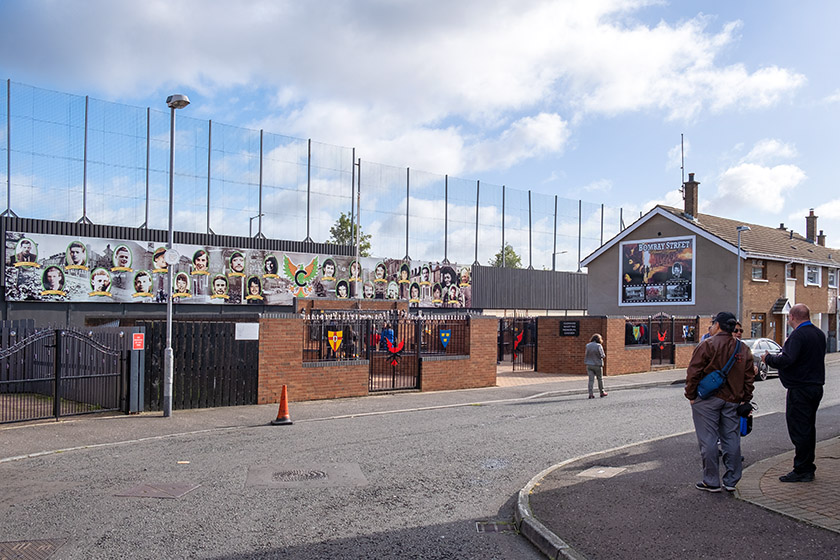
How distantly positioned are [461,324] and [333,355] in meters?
4.28

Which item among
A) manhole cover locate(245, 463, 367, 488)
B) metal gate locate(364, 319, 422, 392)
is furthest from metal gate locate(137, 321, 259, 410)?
manhole cover locate(245, 463, 367, 488)

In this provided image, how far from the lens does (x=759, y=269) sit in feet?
118

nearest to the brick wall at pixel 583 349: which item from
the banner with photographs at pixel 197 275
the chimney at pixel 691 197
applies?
the banner with photographs at pixel 197 275

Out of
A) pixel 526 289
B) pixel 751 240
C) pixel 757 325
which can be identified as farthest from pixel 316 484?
pixel 526 289

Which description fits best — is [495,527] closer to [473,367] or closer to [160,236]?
[473,367]

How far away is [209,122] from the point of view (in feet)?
113

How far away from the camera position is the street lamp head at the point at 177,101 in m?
12.9

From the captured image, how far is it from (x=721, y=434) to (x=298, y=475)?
184 inches

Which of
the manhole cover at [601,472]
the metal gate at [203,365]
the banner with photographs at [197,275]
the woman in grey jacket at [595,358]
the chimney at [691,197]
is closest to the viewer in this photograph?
the manhole cover at [601,472]

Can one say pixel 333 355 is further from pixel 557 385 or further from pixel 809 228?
pixel 809 228

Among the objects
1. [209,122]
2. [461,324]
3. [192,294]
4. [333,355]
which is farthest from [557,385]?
[209,122]

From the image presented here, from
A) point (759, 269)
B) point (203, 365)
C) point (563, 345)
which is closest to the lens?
point (203, 365)

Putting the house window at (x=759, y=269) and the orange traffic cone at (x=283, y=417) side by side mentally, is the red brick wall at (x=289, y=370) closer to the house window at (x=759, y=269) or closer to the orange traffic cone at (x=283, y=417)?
the orange traffic cone at (x=283, y=417)

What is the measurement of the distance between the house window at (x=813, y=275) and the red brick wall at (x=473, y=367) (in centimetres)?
2793
